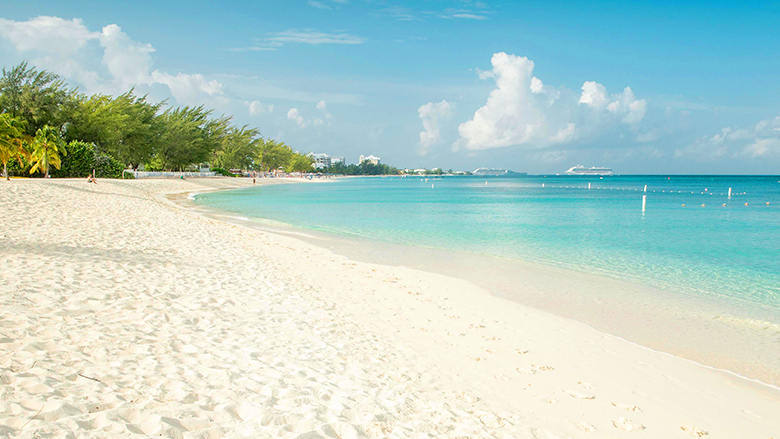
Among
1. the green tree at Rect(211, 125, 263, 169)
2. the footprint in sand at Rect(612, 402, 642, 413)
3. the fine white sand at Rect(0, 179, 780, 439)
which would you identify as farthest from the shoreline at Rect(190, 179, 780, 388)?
the green tree at Rect(211, 125, 263, 169)

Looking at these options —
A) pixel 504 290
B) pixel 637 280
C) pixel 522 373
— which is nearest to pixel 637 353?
pixel 522 373

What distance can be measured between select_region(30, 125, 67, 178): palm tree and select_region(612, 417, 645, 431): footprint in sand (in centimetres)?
4837

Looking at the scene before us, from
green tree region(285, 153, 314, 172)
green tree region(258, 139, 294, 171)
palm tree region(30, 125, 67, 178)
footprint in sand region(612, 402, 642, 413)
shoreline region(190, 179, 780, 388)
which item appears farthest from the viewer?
green tree region(285, 153, 314, 172)

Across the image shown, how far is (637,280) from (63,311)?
508 inches

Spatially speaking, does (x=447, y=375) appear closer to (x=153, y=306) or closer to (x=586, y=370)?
(x=586, y=370)

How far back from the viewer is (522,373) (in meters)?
5.57

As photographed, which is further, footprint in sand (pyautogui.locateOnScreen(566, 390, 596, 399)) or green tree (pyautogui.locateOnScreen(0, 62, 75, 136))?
green tree (pyautogui.locateOnScreen(0, 62, 75, 136))

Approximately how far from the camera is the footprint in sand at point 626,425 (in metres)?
4.37

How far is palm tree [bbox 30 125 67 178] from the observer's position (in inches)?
1581

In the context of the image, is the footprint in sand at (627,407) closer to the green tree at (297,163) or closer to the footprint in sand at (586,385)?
the footprint in sand at (586,385)

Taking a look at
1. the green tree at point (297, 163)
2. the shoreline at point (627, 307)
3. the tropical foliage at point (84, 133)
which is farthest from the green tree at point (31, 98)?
the green tree at point (297, 163)

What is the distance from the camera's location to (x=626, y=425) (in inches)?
174

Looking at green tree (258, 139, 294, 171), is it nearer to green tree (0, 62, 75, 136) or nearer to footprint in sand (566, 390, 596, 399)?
green tree (0, 62, 75, 136)

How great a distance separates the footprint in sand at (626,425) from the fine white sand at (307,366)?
0.02 meters
